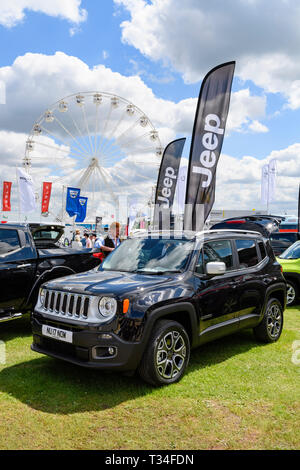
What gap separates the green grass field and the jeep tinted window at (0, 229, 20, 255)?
1.79m

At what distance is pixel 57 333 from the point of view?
13.0 feet

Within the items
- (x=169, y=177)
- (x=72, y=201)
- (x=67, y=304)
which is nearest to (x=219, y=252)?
(x=67, y=304)

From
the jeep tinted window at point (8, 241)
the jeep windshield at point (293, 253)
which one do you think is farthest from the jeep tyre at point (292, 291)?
the jeep tinted window at point (8, 241)

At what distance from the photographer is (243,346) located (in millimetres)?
5527

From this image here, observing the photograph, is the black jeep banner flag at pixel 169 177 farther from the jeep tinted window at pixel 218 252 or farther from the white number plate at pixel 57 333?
the white number plate at pixel 57 333

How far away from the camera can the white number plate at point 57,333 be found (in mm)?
3844

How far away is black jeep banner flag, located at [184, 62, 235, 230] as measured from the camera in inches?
372

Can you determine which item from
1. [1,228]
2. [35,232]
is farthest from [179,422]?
[35,232]

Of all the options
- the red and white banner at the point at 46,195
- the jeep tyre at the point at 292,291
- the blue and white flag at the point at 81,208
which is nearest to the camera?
the jeep tyre at the point at 292,291

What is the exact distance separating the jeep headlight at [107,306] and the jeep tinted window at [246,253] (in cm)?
224

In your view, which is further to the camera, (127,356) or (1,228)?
(1,228)

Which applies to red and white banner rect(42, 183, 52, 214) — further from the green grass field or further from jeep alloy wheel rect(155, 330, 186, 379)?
jeep alloy wheel rect(155, 330, 186, 379)
